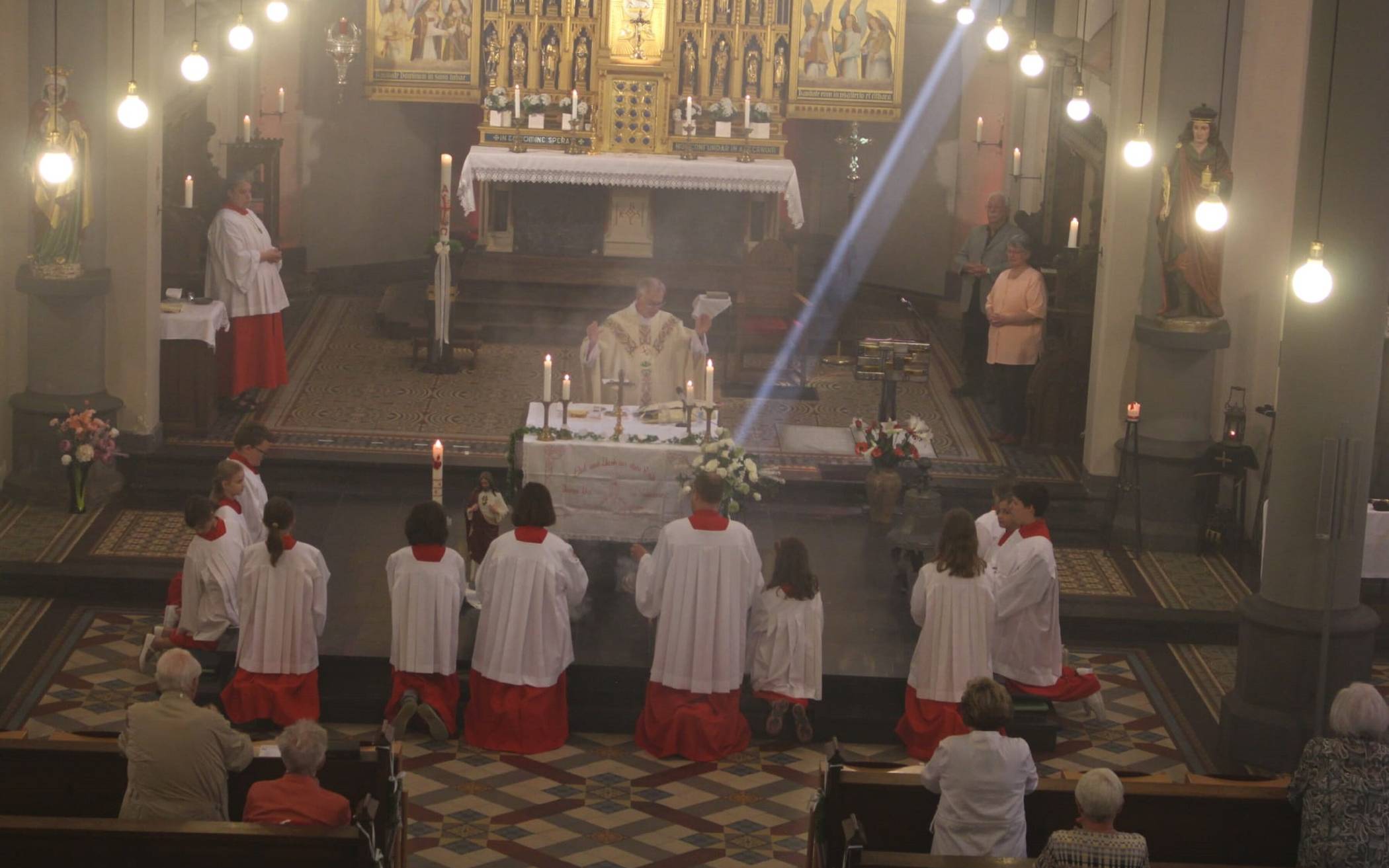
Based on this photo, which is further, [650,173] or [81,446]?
[650,173]

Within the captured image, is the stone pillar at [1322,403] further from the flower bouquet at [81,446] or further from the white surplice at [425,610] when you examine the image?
the flower bouquet at [81,446]

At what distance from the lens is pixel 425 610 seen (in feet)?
33.5

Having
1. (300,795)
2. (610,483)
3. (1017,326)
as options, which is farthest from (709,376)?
(300,795)

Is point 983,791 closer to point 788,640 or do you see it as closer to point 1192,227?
point 788,640

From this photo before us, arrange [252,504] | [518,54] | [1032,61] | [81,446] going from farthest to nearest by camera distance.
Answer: [518,54], [1032,61], [81,446], [252,504]

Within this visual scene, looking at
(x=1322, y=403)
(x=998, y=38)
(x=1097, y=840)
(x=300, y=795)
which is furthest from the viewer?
(x=998, y=38)

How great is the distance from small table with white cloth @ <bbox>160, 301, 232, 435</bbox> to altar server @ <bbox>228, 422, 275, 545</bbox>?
11.9 ft

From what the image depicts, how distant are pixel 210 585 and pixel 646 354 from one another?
11.5 feet

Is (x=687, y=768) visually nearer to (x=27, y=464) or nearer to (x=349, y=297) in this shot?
(x=27, y=464)

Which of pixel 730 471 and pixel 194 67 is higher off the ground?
pixel 194 67

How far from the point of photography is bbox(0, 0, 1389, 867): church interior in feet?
32.1

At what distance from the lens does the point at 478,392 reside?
1677cm

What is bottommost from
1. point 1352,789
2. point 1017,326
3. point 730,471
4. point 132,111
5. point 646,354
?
point 1352,789

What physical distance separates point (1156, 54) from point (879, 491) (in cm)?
371
